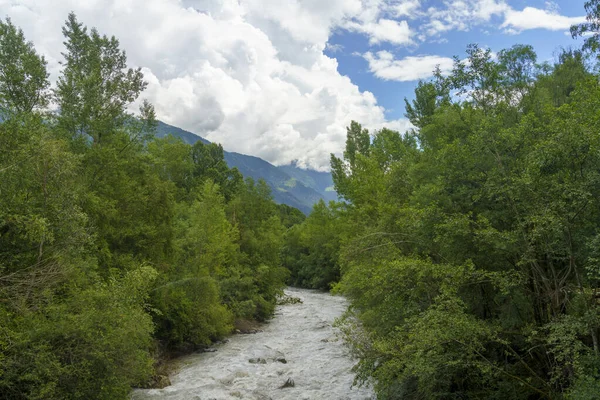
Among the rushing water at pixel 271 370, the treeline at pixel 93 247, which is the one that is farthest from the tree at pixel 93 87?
the rushing water at pixel 271 370

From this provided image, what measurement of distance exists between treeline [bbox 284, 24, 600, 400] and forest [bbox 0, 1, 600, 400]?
76 millimetres

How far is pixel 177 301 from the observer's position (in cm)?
2656

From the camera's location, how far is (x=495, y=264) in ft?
47.4

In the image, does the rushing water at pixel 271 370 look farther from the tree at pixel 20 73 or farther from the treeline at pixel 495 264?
→ the tree at pixel 20 73

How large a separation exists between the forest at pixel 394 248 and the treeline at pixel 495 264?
0.25ft

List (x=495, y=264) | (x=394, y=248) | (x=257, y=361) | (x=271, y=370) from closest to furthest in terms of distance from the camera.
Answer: (x=495, y=264) → (x=394, y=248) → (x=271, y=370) → (x=257, y=361)

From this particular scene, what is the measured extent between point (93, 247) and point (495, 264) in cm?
1635

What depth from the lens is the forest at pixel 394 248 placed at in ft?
37.7

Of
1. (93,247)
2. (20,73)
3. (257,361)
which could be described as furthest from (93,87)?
(257,361)

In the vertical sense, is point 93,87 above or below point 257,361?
above

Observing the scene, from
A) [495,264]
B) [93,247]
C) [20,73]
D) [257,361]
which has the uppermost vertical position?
[20,73]

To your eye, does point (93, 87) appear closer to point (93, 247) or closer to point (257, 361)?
point (93, 247)

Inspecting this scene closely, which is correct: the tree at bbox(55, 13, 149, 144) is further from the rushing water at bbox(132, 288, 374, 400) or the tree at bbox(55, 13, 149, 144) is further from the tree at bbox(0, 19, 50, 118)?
the rushing water at bbox(132, 288, 374, 400)

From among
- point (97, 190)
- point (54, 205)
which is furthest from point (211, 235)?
point (54, 205)
